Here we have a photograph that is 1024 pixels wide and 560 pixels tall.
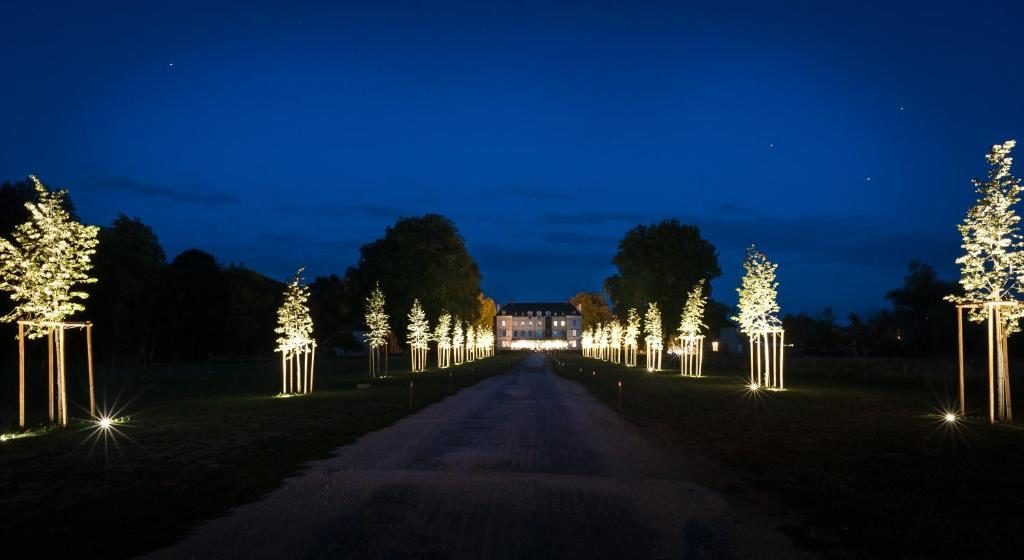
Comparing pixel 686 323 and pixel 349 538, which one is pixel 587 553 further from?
pixel 686 323

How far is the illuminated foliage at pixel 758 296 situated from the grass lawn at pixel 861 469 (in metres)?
12.3

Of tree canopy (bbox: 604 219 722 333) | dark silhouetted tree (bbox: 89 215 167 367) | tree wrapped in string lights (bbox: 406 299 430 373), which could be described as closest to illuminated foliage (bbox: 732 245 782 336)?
tree wrapped in string lights (bbox: 406 299 430 373)

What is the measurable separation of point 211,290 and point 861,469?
90741mm

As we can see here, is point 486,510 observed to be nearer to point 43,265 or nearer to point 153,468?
point 153,468

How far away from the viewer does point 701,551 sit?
8789mm

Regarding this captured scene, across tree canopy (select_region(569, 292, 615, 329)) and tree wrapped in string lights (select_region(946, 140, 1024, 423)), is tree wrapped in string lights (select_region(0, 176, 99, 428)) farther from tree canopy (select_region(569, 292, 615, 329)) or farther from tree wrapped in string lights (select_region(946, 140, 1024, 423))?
tree canopy (select_region(569, 292, 615, 329))

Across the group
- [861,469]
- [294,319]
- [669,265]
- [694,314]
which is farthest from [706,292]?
[861,469]

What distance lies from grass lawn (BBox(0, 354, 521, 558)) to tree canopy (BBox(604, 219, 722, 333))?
54159 mm

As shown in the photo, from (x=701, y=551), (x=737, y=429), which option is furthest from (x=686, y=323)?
(x=701, y=551)

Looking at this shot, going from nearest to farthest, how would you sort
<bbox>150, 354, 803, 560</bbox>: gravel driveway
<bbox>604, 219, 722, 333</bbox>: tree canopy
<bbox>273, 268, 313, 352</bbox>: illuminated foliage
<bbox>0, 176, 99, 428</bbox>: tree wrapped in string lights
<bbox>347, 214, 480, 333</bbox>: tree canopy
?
<bbox>150, 354, 803, 560</bbox>: gravel driveway, <bbox>0, 176, 99, 428</bbox>: tree wrapped in string lights, <bbox>273, 268, 313, 352</bbox>: illuminated foliage, <bbox>347, 214, 480, 333</bbox>: tree canopy, <bbox>604, 219, 722, 333</bbox>: tree canopy

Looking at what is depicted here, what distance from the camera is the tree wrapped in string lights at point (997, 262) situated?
23.2 metres

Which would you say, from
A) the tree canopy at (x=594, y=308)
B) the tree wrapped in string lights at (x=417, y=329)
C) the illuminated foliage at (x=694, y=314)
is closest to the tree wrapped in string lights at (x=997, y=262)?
the illuminated foliage at (x=694, y=314)

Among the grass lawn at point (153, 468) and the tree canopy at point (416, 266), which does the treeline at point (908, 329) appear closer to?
the tree canopy at point (416, 266)

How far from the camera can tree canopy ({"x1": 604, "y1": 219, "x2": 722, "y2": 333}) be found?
79.1 metres
